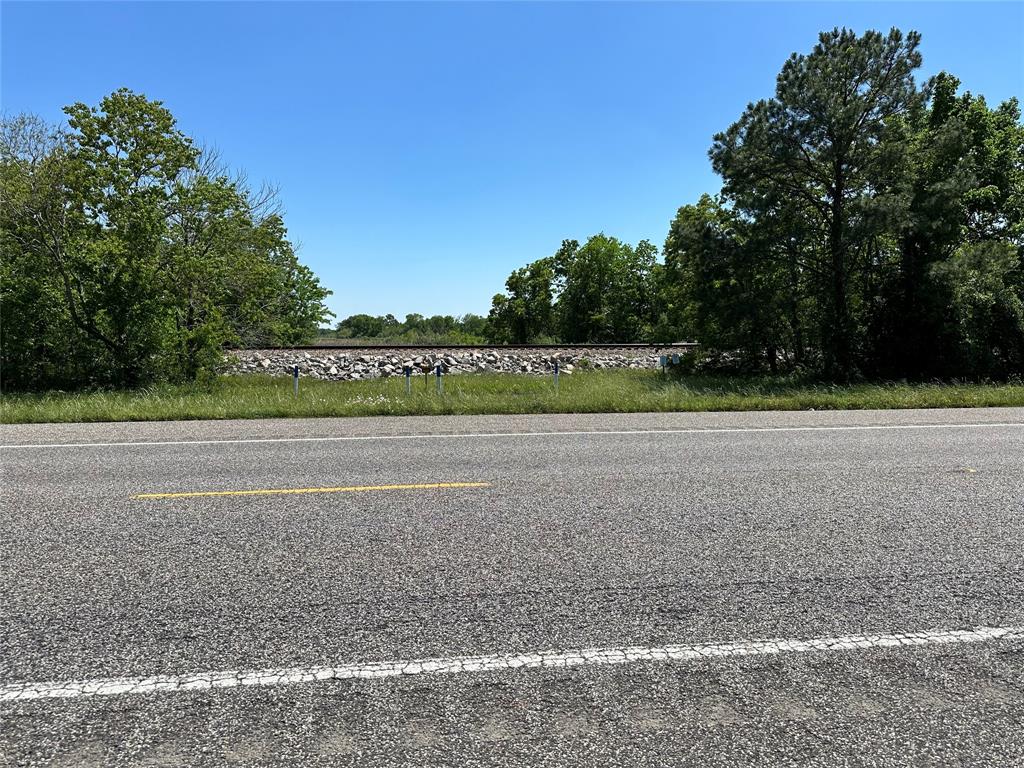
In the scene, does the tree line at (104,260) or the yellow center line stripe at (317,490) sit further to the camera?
the tree line at (104,260)

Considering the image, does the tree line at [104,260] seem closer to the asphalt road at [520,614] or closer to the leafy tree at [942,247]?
the asphalt road at [520,614]

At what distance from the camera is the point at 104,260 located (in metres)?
16.8

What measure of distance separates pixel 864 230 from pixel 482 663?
20234 millimetres

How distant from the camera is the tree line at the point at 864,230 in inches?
755

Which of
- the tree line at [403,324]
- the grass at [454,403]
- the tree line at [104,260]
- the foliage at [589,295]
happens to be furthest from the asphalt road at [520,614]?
the tree line at [403,324]

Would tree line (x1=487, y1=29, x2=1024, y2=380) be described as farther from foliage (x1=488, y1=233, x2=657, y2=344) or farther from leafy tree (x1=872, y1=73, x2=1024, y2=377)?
foliage (x1=488, y1=233, x2=657, y2=344)

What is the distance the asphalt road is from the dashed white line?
2 cm

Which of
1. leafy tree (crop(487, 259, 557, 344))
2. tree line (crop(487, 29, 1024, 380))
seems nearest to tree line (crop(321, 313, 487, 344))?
leafy tree (crop(487, 259, 557, 344))

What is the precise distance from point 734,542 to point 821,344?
19321mm

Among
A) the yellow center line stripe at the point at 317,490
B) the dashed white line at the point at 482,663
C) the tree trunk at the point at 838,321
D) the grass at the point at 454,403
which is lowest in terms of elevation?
the dashed white line at the point at 482,663

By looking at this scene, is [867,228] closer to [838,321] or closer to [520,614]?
[838,321]

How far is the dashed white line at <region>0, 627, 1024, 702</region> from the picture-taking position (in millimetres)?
2723

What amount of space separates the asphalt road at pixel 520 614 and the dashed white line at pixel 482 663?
0.05 feet

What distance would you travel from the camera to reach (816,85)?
62.9 feet
